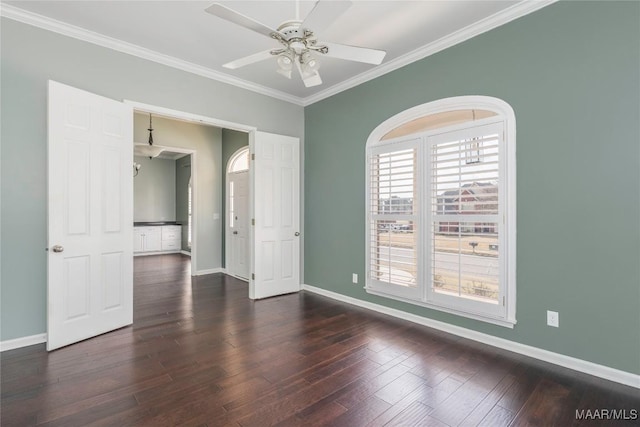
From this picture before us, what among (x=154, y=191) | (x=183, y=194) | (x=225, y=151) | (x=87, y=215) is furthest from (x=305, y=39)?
(x=154, y=191)

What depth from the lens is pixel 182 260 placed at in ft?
26.8

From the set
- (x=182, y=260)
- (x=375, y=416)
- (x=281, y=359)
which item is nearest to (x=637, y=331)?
(x=375, y=416)

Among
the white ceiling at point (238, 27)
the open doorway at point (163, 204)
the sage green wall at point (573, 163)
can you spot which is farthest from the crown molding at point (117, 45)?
the open doorway at point (163, 204)

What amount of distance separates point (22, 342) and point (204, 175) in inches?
160

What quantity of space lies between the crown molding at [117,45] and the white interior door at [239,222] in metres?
1.87

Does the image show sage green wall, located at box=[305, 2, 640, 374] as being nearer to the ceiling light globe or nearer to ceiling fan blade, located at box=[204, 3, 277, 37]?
the ceiling light globe

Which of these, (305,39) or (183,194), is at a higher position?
(305,39)

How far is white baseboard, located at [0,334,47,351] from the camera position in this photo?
9.22 feet

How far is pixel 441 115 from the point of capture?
344 centimetres

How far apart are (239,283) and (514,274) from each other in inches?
170

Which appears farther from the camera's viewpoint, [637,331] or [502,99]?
[502,99]

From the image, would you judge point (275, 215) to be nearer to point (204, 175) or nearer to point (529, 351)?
point (204, 175)

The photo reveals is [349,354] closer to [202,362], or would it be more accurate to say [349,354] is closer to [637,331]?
[202,362]

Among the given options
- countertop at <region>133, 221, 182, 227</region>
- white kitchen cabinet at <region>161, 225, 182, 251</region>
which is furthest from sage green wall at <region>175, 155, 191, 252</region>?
countertop at <region>133, 221, 182, 227</region>
